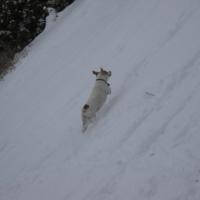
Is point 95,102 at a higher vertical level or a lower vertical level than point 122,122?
higher

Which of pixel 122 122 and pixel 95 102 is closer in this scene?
pixel 122 122

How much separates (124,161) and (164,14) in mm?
6815

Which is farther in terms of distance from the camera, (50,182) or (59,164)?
(59,164)

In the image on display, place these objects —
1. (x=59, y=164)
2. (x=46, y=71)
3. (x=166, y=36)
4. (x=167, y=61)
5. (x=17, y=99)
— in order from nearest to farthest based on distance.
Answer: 1. (x=59, y=164)
2. (x=167, y=61)
3. (x=166, y=36)
4. (x=17, y=99)
5. (x=46, y=71)

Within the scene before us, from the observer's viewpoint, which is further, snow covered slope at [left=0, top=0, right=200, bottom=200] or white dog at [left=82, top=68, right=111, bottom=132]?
white dog at [left=82, top=68, right=111, bottom=132]

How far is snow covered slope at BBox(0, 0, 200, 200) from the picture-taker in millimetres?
2848

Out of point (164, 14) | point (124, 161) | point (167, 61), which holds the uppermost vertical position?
point (164, 14)

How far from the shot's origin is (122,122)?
14.0 ft

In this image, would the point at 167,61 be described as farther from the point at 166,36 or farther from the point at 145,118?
the point at 145,118

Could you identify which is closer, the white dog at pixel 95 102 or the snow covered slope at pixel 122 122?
the snow covered slope at pixel 122 122

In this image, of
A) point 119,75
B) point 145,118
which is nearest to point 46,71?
point 119,75

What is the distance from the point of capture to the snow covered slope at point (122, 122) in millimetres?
2848

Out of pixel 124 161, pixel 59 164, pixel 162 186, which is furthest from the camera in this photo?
pixel 59 164

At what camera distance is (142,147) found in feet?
10.8
